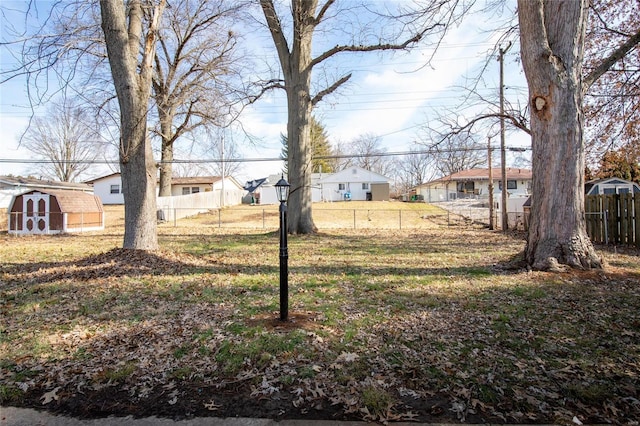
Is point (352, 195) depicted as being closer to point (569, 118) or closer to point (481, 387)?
point (569, 118)

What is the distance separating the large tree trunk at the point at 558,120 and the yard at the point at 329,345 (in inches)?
28.2

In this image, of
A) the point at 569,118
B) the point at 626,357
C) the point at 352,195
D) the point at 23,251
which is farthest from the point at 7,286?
the point at 352,195

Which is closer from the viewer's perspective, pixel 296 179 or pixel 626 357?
pixel 626 357

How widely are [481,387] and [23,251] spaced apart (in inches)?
507

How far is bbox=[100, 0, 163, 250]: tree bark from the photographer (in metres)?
7.94

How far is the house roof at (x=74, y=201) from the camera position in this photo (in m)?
16.6

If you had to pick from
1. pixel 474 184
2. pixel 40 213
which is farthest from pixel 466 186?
pixel 40 213

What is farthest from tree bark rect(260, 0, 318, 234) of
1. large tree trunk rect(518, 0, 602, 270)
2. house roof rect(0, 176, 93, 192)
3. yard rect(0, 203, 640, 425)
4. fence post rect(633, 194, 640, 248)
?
house roof rect(0, 176, 93, 192)

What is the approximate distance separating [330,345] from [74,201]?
1876cm

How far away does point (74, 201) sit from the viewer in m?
17.5

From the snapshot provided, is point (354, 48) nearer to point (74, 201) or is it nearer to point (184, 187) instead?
point (74, 201)

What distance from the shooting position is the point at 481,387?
2.99 m

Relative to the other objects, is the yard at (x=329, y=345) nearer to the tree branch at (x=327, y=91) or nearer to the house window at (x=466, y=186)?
the tree branch at (x=327, y=91)

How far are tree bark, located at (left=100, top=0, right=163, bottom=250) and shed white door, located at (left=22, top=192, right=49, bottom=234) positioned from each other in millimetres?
11457
